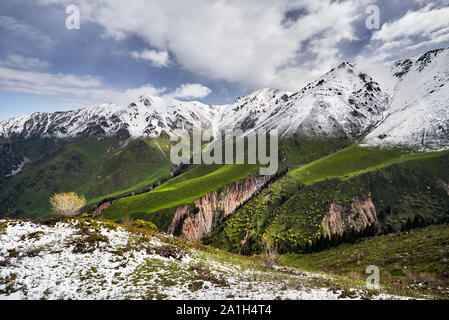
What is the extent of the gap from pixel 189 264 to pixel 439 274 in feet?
106

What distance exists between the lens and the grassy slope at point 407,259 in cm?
2734

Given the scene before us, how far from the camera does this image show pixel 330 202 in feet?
387

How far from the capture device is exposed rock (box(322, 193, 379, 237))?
10619 centimetres

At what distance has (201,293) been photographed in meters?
14.6

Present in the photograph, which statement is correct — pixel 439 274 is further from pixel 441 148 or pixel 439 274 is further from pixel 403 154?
pixel 441 148

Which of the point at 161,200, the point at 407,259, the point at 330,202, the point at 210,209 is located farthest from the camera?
the point at 161,200

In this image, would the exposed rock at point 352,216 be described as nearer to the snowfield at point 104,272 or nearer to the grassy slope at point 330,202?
the grassy slope at point 330,202

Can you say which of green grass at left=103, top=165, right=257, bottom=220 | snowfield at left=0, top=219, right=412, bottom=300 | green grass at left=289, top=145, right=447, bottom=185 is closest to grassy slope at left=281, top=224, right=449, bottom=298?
snowfield at left=0, top=219, right=412, bottom=300

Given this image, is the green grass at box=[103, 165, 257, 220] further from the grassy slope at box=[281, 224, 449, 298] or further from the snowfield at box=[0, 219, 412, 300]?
the snowfield at box=[0, 219, 412, 300]

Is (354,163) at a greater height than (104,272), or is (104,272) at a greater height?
(354,163)

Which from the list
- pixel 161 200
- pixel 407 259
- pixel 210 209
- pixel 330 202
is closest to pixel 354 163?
pixel 330 202

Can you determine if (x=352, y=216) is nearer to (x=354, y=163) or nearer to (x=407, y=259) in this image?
(x=354, y=163)

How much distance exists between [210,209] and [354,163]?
126580mm
